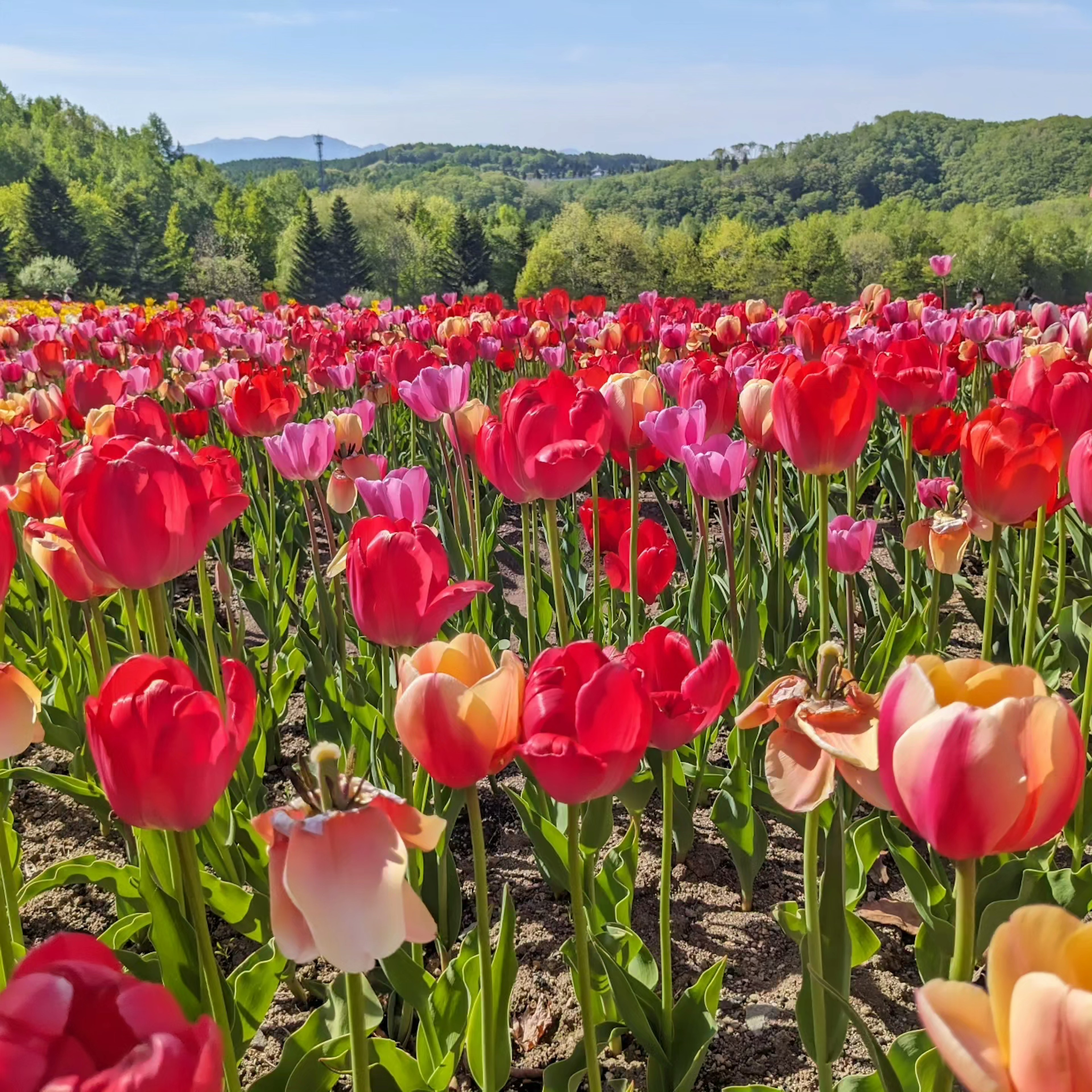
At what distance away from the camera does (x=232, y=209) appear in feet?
229

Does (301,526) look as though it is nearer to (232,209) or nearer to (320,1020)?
(320,1020)

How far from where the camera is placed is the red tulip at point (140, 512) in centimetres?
146

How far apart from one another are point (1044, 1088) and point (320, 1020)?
123cm

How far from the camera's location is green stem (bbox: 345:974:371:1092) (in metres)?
0.96

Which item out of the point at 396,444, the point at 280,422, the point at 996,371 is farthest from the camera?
the point at 996,371

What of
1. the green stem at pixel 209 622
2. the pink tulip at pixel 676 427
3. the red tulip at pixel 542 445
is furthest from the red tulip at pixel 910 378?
the green stem at pixel 209 622

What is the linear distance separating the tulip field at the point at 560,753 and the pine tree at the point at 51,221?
175 feet

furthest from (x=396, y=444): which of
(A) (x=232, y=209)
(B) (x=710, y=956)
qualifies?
(A) (x=232, y=209)

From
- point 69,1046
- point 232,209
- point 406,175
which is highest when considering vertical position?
point 406,175

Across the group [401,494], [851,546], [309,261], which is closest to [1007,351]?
[851,546]

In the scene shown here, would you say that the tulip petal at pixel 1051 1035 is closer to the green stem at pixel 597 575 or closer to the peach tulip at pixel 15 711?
the peach tulip at pixel 15 711

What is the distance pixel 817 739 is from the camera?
3.39 feet

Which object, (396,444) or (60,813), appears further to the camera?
(396,444)

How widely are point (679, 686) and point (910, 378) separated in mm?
2226
